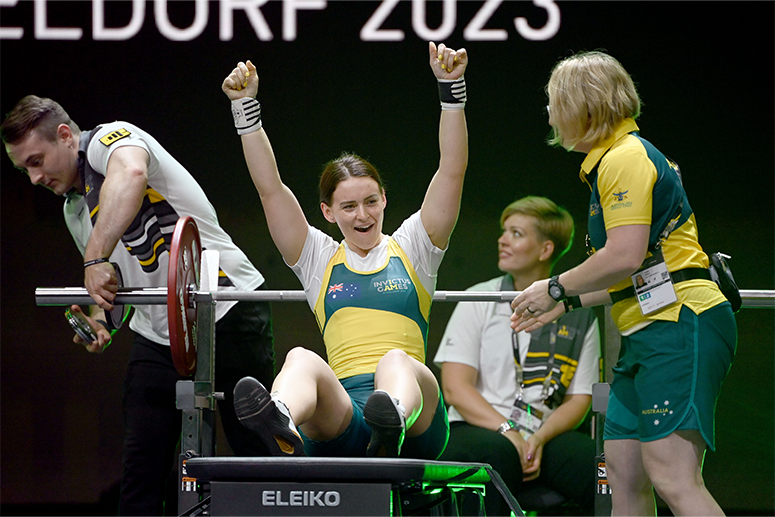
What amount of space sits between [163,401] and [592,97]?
171cm

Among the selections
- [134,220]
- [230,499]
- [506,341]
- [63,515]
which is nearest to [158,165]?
[134,220]

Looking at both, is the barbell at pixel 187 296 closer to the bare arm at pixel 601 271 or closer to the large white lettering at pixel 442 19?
the bare arm at pixel 601 271

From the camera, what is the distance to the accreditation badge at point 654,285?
1884 millimetres

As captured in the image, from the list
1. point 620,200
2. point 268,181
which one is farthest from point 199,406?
point 620,200

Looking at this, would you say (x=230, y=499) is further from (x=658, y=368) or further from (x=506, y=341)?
(x=506, y=341)

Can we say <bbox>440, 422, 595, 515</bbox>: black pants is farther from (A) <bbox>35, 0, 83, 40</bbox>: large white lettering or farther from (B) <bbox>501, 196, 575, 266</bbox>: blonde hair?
(A) <bbox>35, 0, 83, 40</bbox>: large white lettering

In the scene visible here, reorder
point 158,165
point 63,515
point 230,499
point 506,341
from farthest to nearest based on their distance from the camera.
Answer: point 63,515 < point 506,341 < point 158,165 < point 230,499

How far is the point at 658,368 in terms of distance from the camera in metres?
1.88

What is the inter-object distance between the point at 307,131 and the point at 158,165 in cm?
158

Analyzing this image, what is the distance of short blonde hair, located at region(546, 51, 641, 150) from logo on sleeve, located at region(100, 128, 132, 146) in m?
1.42

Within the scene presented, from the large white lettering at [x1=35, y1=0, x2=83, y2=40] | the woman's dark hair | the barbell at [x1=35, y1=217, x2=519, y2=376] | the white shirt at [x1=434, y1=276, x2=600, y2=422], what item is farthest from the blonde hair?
the large white lettering at [x1=35, y1=0, x2=83, y2=40]

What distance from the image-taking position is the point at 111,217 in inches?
96.5

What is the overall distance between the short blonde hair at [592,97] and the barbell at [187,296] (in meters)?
0.54

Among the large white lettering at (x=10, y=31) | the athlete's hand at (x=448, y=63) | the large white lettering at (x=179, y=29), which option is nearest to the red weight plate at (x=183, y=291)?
the athlete's hand at (x=448, y=63)
